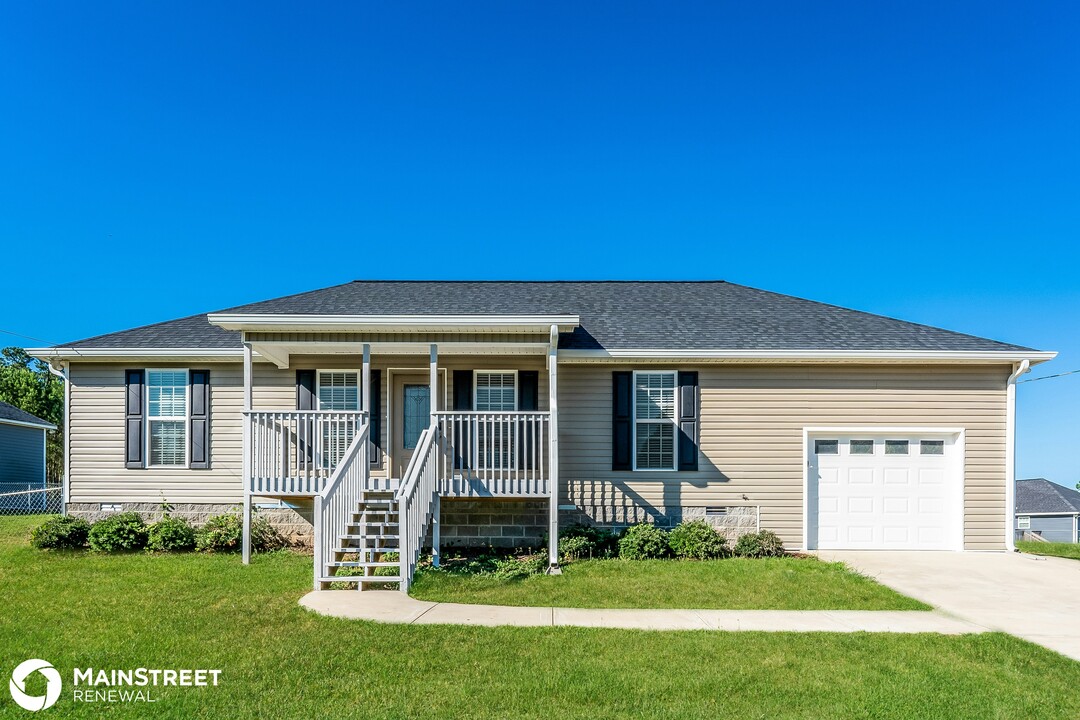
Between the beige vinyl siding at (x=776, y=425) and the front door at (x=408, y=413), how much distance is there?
2452mm

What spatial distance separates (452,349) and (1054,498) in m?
27.2

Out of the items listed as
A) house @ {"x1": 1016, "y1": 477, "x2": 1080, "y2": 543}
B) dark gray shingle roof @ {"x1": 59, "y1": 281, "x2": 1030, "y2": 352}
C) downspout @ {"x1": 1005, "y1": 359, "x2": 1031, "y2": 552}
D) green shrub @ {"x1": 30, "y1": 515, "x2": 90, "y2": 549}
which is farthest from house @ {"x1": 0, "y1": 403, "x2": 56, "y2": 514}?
house @ {"x1": 1016, "y1": 477, "x2": 1080, "y2": 543}

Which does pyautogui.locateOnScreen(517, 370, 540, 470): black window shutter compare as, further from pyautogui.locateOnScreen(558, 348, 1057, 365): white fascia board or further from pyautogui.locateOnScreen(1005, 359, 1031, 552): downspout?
pyautogui.locateOnScreen(1005, 359, 1031, 552): downspout

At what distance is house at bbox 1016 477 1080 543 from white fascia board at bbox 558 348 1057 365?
709 inches

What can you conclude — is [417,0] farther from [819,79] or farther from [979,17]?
[979,17]

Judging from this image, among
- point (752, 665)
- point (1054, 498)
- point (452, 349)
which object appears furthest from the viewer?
point (1054, 498)

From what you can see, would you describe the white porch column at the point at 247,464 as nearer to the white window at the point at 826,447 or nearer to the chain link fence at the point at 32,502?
the white window at the point at 826,447

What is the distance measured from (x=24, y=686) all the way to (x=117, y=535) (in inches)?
243

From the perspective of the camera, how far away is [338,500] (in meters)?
7.75

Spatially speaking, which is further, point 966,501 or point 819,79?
point 819,79

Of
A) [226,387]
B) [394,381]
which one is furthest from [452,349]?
[226,387]

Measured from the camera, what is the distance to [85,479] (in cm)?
1043

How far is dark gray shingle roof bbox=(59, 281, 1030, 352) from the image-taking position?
1020cm

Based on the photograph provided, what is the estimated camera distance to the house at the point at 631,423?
1000 cm
